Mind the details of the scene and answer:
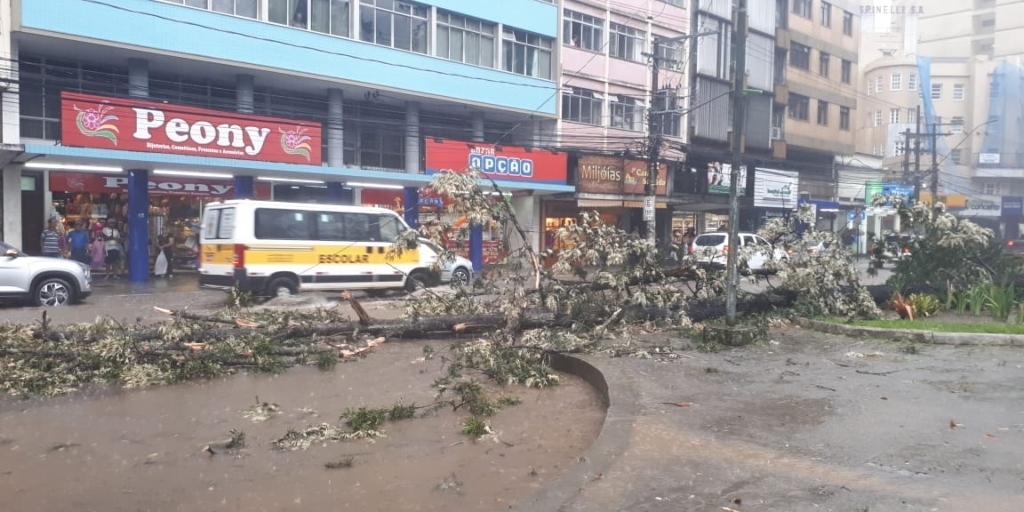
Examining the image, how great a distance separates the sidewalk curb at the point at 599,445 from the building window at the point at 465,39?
19186 mm

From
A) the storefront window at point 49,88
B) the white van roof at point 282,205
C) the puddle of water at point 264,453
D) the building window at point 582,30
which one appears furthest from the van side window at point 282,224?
the building window at point 582,30

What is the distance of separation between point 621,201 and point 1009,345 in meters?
20.3

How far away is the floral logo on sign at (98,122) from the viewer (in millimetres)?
17234

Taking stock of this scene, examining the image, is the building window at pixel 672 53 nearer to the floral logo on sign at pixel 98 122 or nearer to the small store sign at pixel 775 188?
the small store sign at pixel 775 188

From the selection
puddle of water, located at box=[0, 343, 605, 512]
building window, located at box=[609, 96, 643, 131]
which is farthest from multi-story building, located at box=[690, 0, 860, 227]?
puddle of water, located at box=[0, 343, 605, 512]

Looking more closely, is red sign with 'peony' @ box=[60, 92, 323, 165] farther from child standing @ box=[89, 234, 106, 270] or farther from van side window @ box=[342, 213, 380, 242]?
van side window @ box=[342, 213, 380, 242]

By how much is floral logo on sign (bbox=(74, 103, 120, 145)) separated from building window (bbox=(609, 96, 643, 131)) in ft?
62.0

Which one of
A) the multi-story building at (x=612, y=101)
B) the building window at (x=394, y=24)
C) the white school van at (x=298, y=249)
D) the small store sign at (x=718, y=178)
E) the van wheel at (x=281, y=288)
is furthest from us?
the small store sign at (x=718, y=178)

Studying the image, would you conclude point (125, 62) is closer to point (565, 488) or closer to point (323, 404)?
point (323, 404)

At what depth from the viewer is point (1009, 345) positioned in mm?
9367

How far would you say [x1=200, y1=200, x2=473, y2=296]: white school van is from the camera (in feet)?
47.2

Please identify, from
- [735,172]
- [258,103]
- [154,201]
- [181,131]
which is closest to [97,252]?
[154,201]

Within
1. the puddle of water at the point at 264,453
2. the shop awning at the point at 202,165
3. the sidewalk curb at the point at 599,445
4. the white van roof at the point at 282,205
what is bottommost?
the puddle of water at the point at 264,453

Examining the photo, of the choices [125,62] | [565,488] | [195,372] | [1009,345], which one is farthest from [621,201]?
[565,488]
